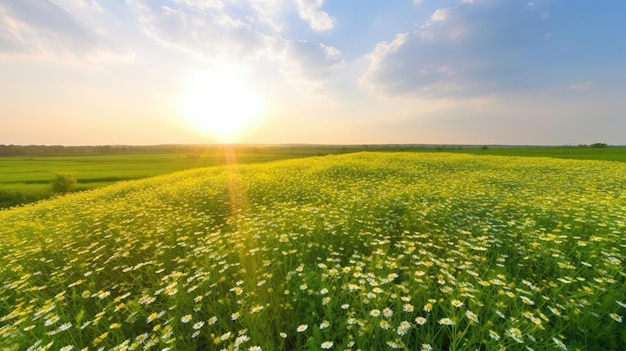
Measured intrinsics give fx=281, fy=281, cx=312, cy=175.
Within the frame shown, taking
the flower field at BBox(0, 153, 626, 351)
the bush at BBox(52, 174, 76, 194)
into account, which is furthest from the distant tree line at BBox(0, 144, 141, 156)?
the flower field at BBox(0, 153, 626, 351)

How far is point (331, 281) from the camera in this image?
3734mm

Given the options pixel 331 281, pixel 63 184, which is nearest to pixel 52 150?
pixel 63 184

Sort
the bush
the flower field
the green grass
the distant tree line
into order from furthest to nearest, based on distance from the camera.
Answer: the distant tree line < the green grass < the bush < the flower field

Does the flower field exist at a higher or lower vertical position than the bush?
higher

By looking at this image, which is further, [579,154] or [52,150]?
[52,150]

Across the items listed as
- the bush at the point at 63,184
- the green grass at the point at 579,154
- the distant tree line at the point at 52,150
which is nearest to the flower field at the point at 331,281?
the bush at the point at 63,184

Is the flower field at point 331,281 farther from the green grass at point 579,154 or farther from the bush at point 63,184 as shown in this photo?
the green grass at point 579,154

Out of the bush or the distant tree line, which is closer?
the bush

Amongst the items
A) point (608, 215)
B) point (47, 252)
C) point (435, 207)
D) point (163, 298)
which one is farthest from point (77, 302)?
point (608, 215)

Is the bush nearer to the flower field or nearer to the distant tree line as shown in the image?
the flower field

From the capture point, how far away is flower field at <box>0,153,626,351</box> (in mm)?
2955

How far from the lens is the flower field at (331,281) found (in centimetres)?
296

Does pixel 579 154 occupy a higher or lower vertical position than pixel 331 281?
lower

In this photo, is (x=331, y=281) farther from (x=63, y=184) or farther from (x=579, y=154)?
(x=579, y=154)
